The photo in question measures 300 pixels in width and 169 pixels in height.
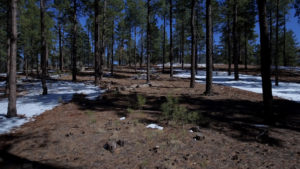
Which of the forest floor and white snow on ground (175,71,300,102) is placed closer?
the forest floor

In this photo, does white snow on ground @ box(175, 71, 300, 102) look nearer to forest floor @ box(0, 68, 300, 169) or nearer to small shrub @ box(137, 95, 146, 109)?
forest floor @ box(0, 68, 300, 169)

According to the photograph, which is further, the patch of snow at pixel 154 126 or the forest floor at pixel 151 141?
the patch of snow at pixel 154 126

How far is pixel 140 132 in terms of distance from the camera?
5.15 metres

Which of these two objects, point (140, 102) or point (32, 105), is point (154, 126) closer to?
point (140, 102)

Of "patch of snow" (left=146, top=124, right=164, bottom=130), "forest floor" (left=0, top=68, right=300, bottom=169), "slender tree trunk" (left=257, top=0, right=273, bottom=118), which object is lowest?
"forest floor" (left=0, top=68, right=300, bottom=169)

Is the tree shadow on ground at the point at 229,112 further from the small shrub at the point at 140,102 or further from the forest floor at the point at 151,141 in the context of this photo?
the small shrub at the point at 140,102

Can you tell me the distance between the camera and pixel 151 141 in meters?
4.59

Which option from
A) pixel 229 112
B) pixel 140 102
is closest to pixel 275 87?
pixel 229 112

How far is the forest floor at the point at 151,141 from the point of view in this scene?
3654 mm

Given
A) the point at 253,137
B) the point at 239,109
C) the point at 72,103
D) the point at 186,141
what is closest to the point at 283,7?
the point at 239,109

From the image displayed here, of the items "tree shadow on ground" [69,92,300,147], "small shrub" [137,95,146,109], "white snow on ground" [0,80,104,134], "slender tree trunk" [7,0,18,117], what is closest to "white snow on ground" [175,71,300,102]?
"tree shadow on ground" [69,92,300,147]

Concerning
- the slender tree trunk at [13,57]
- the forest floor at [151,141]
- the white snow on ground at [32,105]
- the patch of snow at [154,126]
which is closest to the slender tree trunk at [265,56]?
the forest floor at [151,141]

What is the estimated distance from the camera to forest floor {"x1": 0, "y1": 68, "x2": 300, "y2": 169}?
365 centimetres

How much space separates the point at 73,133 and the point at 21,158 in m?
1.46
